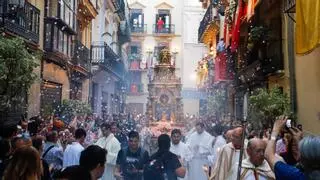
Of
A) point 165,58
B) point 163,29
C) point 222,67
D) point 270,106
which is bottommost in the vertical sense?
point 270,106

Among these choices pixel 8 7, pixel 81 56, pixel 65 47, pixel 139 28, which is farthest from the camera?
pixel 139 28

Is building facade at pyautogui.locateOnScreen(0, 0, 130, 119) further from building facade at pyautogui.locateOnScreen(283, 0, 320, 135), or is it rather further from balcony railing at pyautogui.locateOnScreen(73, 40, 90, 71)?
building facade at pyautogui.locateOnScreen(283, 0, 320, 135)

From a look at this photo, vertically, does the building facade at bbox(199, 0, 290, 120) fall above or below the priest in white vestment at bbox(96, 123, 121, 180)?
above

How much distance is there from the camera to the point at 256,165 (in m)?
5.48

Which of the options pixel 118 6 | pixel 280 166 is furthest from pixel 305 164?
pixel 118 6

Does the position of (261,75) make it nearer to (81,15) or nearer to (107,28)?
(81,15)

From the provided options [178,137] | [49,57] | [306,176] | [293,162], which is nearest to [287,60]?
[178,137]

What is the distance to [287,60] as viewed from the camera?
49.9ft

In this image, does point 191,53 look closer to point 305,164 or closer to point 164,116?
point 164,116

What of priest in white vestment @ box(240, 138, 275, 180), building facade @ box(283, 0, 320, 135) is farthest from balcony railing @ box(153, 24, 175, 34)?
priest in white vestment @ box(240, 138, 275, 180)

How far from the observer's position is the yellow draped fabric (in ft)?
30.3

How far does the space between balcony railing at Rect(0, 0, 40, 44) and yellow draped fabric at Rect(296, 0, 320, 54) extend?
282 inches

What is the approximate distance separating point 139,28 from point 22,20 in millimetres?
36906

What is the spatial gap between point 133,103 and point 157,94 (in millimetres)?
19141
